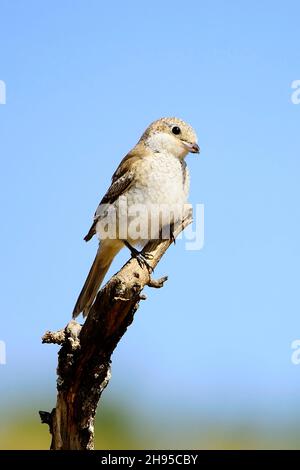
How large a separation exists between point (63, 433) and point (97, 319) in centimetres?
77

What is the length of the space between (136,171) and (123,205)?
1.04ft

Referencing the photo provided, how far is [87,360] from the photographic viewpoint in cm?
590

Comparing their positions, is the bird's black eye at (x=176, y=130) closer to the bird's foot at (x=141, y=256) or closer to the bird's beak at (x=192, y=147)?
the bird's beak at (x=192, y=147)

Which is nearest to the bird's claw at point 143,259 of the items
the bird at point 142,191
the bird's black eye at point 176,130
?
the bird at point 142,191

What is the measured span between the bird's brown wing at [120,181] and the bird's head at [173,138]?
7.2 inches

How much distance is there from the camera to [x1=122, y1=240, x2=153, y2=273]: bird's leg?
22.0ft

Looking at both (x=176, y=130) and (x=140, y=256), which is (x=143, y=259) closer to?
(x=140, y=256)
